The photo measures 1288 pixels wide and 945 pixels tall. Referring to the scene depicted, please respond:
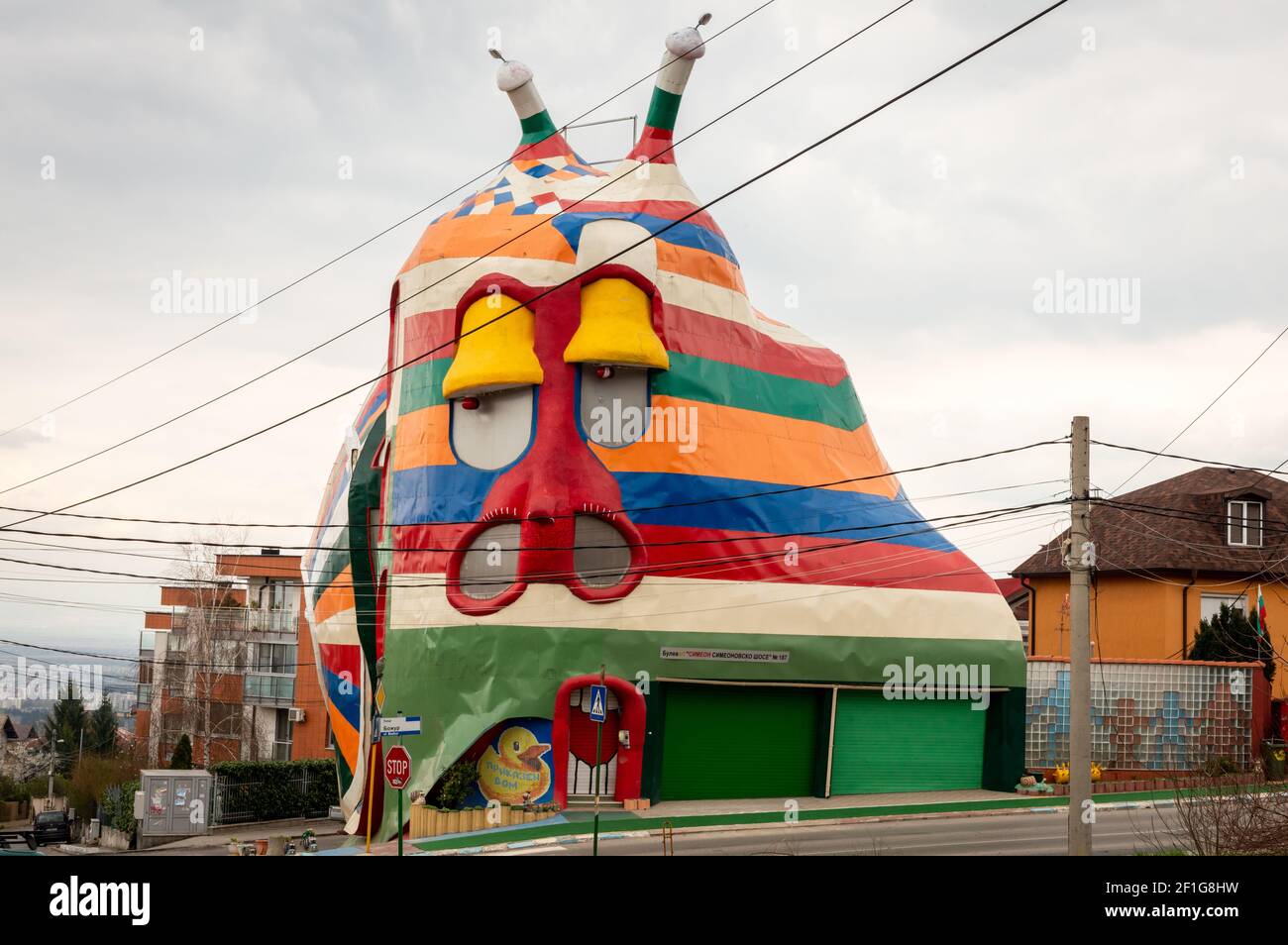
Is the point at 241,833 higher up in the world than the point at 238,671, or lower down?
lower down

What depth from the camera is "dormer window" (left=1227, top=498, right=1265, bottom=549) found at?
4519cm

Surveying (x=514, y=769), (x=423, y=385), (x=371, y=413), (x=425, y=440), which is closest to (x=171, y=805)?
(x=371, y=413)

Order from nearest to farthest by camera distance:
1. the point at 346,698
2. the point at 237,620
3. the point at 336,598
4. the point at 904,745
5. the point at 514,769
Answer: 1. the point at 514,769
2. the point at 904,745
3. the point at 346,698
4. the point at 336,598
5. the point at 237,620

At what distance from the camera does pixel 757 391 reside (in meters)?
32.4

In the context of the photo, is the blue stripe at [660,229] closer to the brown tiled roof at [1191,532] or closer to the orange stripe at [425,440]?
the orange stripe at [425,440]

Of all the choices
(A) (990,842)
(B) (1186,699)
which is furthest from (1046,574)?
(A) (990,842)

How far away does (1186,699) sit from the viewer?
37.2 meters

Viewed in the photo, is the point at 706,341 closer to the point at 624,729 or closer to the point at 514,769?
the point at 624,729

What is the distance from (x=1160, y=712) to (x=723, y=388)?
17.3 metres

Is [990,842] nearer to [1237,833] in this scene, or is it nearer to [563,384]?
[1237,833]

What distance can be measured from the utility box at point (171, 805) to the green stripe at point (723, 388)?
16.1 metres

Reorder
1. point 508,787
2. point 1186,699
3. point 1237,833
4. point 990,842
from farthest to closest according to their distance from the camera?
point 1186,699 → point 508,787 → point 990,842 → point 1237,833

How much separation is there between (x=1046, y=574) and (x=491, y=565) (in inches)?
1137

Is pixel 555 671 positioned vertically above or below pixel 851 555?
below
